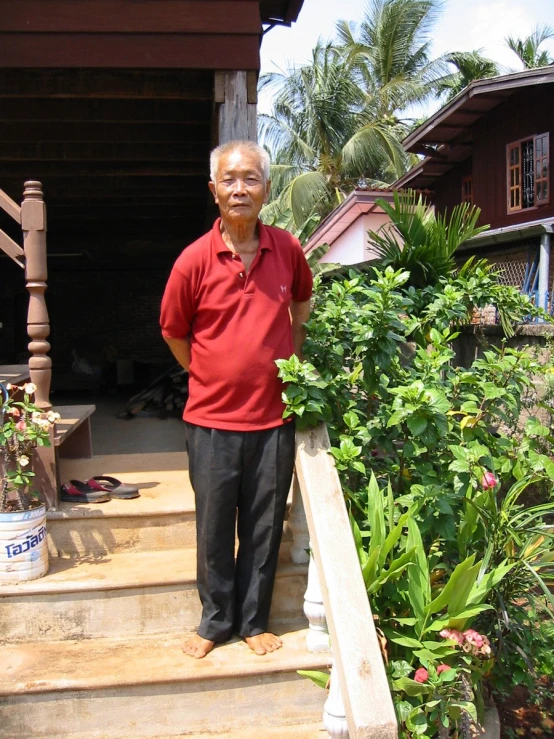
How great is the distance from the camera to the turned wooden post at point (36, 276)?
3.24 metres

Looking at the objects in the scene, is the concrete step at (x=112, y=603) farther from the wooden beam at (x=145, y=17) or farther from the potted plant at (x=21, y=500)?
the wooden beam at (x=145, y=17)

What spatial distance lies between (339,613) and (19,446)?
1.67 metres

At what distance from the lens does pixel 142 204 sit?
28.7ft

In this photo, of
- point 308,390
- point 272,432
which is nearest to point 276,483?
point 272,432

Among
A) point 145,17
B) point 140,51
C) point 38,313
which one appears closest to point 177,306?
point 38,313

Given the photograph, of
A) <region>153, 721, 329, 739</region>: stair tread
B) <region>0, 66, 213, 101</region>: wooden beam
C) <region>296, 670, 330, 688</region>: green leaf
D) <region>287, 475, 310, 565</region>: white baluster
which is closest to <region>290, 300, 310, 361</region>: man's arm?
<region>287, 475, 310, 565</region>: white baluster

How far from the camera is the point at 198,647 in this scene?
276cm

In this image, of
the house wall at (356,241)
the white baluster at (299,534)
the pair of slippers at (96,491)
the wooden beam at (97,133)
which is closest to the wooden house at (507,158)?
the house wall at (356,241)

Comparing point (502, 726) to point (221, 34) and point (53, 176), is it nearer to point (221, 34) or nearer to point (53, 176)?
point (221, 34)

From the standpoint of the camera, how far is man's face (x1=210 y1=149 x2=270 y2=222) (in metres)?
2.57

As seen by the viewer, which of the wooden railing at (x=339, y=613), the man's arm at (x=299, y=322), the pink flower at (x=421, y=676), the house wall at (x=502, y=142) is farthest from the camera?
the house wall at (x=502, y=142)

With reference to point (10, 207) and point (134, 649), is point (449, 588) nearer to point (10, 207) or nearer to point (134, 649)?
point (134, 649)

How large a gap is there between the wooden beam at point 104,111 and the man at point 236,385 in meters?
3.32

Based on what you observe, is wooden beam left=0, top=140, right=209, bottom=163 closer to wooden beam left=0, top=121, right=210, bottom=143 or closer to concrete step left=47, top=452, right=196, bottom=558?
wooden beam left=0, top=121, right=210, bottom=143
